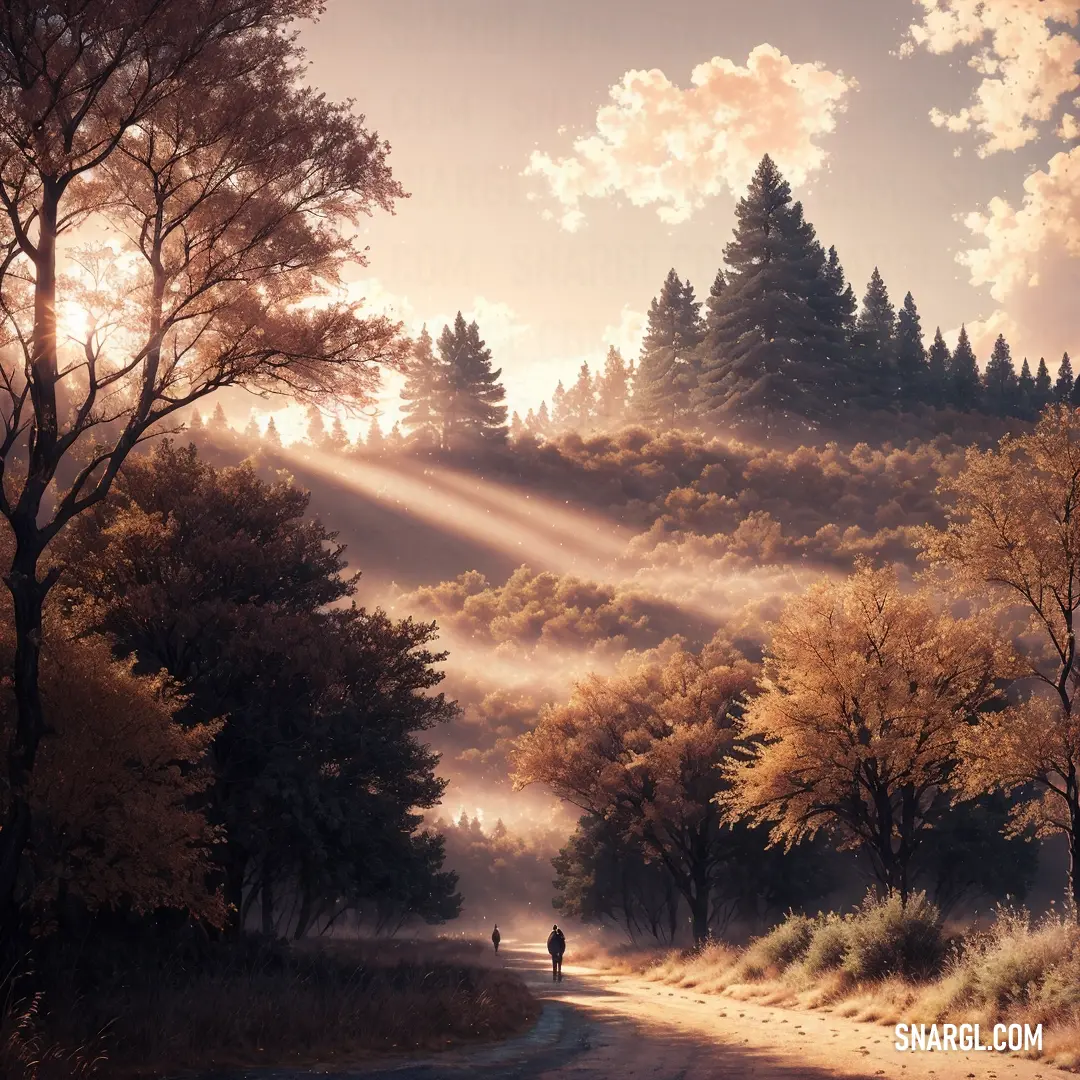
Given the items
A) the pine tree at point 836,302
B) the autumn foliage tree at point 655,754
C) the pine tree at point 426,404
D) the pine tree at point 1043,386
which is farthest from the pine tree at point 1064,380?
the autumn foliage tree at point 655,754

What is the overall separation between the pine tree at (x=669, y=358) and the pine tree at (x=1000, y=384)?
40.1 metres

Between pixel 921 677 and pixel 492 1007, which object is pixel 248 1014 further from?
pixel 921 677

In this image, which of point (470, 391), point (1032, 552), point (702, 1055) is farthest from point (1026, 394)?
point (702, 1055)

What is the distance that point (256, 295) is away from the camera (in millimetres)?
15602

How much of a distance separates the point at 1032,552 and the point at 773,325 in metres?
113

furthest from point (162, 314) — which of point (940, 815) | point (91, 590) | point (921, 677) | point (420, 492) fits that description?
point (420, 492)

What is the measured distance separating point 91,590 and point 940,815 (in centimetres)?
3679

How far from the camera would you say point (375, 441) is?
166 m

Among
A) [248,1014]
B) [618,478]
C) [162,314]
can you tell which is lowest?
[248,1014]

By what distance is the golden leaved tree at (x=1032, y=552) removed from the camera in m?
23.6

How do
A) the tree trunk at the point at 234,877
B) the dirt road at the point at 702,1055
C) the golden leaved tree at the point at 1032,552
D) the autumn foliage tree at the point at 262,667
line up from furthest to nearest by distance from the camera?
1. the autumn foliage tree at the point at 262,667
2. the tree trunk at the point at 234,877
3. the golden leaved tree at the point at 1032,552
4. the dirt road at the point at 702,1055

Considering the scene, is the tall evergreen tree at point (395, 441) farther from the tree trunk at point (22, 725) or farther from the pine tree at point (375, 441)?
the tree trunk at point (22, 725)

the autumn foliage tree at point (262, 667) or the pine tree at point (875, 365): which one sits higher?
the pine tree at point (875, 365)

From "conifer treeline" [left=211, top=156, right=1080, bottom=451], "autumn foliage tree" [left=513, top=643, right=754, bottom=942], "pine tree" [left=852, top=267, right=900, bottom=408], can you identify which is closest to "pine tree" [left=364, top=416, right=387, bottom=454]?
"conifer treeline" [left=211, top=156, right=1080, bottom=451]
